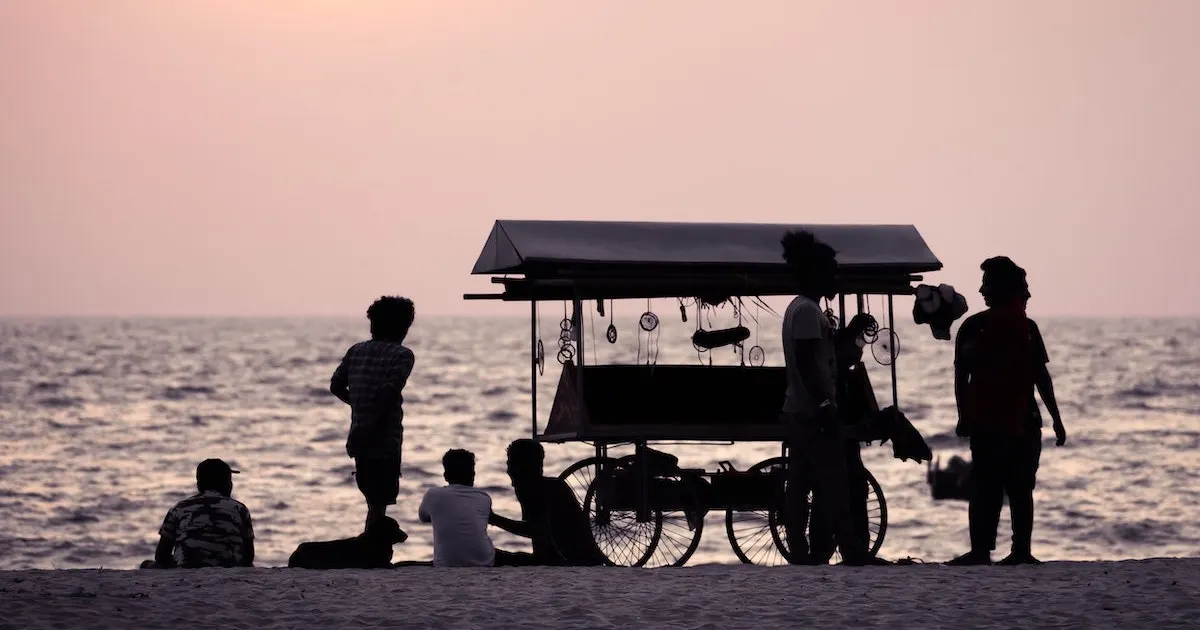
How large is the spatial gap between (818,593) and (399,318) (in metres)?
3.28

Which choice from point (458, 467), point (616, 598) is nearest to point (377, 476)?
point (458, 467)

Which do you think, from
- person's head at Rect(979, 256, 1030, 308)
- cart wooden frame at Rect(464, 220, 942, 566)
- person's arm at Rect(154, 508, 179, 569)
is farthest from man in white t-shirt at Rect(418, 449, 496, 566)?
person's head at Rect(979, 256, 1030, 308)

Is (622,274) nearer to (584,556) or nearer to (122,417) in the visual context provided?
(584,556)

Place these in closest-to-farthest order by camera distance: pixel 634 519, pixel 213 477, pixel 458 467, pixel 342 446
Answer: pixel 213 477
pixel 458 467
pixel 634 519
pixel 342 446

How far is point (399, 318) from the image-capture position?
11695 millimetres

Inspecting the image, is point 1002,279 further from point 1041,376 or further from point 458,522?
point 458,522

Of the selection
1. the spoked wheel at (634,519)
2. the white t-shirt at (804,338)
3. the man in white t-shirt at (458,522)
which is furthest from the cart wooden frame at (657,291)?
the white t-shirt at (804,338)

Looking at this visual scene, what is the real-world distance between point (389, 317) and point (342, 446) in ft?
111

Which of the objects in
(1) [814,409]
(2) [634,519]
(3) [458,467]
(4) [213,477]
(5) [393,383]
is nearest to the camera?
(4) [213,477]

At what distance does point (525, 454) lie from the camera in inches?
477

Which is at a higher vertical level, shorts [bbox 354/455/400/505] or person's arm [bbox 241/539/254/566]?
shorts [bbox 354/455/400/505]

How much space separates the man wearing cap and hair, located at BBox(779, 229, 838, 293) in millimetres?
3486

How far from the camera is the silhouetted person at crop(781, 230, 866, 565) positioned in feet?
36.4

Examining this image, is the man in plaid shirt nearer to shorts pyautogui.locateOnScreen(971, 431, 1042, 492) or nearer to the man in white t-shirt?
the man in white t-shirt
